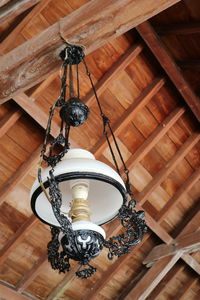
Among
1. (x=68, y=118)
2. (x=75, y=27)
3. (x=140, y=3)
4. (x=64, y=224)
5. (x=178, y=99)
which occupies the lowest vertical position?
(x=64, y=224)

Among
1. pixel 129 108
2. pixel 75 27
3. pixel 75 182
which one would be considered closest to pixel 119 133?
pixel 129 108

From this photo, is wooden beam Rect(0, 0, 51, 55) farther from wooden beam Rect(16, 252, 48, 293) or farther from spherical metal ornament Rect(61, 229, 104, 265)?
wooden beam Rect(16, 252, 48, 293)

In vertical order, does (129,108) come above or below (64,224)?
above

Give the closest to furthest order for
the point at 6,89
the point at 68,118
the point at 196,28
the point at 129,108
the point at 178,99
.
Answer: the point at 68,118 < the point at 6,89 < the point at 196,28 < the point at 129,108 < the point at 178,99

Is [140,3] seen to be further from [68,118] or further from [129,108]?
[129,108]

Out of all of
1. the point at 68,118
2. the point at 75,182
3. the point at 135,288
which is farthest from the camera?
the point at 135,288

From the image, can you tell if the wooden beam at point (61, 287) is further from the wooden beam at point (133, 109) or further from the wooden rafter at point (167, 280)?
the wooden beam at point (133, 109)

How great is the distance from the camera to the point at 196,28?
3623mm

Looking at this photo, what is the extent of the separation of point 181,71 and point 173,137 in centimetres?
69

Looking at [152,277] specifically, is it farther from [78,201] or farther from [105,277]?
[78,201]

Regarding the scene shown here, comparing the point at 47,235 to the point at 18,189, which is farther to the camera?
the point at 47,235

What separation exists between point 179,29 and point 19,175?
5.97 feet

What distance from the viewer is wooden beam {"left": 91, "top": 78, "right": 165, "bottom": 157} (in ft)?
12.7

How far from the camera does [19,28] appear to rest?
119 inches
